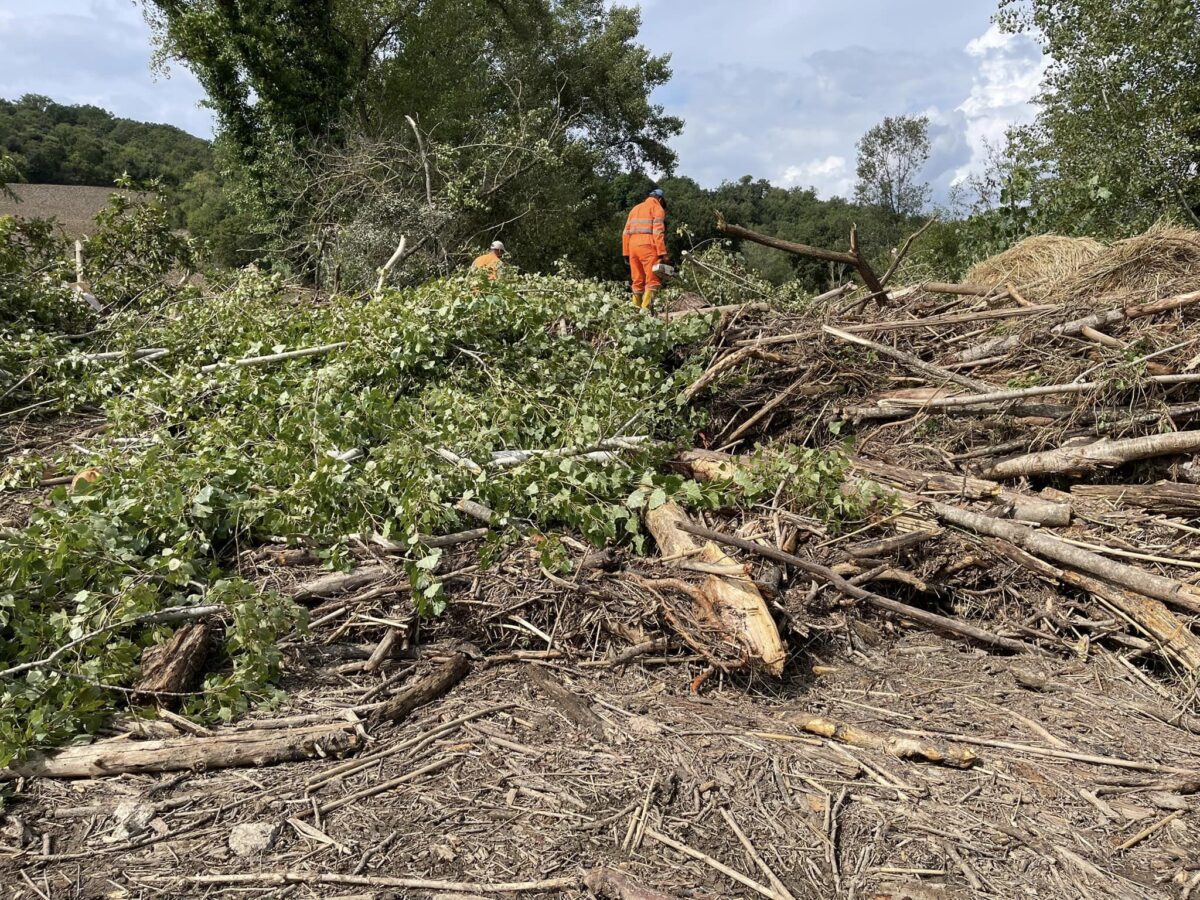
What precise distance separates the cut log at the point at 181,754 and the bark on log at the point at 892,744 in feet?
5.06

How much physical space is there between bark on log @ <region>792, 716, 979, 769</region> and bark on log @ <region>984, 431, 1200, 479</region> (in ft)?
7.27

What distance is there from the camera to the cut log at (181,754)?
260cm

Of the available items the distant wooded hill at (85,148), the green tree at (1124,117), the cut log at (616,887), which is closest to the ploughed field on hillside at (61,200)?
the distant wooded hill at (85,148)

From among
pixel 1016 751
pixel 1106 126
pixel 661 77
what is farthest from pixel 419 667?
pixel 661 77

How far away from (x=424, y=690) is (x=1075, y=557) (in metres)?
2.74

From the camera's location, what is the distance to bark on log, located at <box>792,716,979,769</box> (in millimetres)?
2553

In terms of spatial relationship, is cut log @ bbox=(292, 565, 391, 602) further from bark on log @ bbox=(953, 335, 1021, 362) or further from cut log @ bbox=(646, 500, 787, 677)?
bark on log @ bbox=(953, 335, 1021, 362)

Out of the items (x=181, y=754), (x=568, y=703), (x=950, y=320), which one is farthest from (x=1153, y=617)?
(x=181, y=754)

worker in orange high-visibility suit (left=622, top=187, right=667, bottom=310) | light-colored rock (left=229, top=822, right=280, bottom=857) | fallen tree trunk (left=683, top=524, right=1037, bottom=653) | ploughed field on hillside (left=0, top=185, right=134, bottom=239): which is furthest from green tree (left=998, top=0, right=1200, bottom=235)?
ploughed field on hillside (left=0, top=185, right=134, bottom=239)

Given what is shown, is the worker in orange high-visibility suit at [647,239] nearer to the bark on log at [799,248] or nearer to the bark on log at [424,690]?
the bark on log at [799,248]

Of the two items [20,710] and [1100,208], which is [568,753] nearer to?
[20,710]

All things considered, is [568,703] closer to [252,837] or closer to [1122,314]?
[252,837]

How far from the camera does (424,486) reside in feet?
12.6

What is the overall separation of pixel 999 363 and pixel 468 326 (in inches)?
137
